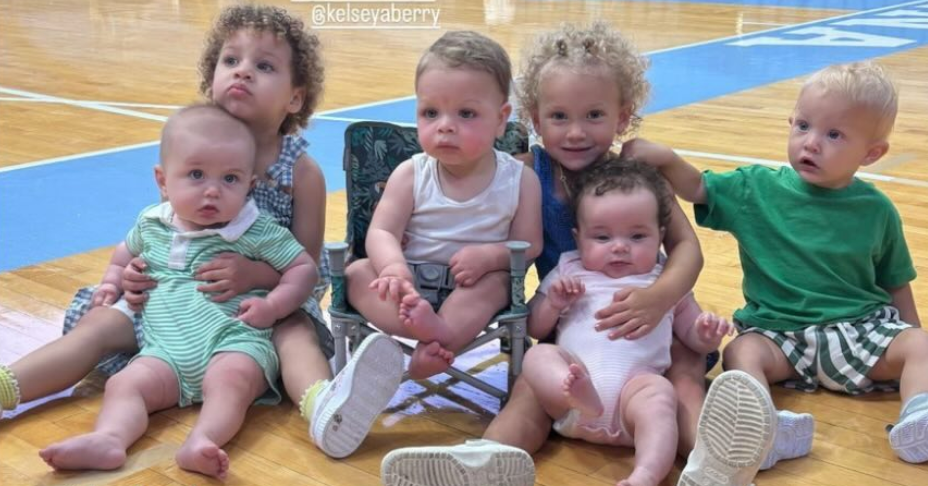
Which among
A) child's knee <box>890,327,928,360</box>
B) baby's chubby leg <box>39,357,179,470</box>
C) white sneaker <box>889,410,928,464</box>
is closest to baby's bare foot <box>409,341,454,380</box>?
baby's chubby leg <box>39,357,179,470</box>

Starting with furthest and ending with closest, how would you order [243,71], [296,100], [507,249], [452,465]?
1. [296,100]
2. [243,71]
3. [507,249]
4. [452,465]

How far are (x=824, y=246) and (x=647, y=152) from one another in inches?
20.5

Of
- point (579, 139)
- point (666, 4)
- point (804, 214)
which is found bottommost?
point (666, 4)

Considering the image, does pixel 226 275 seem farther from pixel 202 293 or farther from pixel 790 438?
pixel 790 438

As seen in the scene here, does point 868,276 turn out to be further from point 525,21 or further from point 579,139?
point 525,21

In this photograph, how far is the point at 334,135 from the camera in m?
5.65

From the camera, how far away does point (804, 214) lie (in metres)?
2.80

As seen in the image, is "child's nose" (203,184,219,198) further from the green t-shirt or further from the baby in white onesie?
the green t-shirt

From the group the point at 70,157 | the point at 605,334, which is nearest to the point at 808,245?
the point at 605,334

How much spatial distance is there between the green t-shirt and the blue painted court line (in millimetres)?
2239

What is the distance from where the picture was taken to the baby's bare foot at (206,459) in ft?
7.38

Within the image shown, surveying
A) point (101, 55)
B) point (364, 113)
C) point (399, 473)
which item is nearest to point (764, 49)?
point (364, 113)

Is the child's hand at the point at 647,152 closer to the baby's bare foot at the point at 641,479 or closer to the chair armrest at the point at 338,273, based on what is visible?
the chair armrest at the point at 338,273

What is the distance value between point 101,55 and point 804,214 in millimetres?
7214
